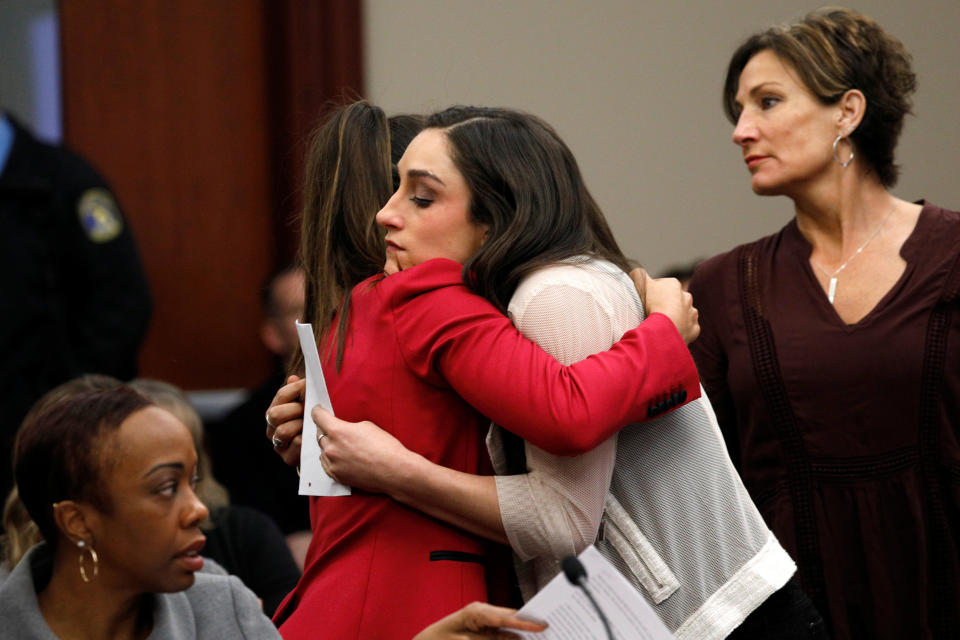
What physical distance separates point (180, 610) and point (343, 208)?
28.0 inches

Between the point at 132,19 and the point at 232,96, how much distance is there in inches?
16.5

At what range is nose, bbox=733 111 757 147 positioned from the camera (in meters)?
3.06

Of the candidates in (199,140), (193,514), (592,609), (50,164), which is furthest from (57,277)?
(592,609)

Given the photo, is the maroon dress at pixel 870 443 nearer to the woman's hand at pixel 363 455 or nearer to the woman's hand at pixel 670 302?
the woman's hand at pixel 670 302

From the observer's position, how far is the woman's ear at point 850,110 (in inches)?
120

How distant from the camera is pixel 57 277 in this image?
4289 mm

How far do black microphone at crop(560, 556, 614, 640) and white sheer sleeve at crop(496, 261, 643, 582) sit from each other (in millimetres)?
198

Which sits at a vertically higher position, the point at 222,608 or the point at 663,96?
the point at 663,96

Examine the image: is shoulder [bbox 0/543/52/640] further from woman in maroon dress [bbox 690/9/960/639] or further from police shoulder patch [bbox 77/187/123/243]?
police shoulder patch [bbox 77/187/123/243]

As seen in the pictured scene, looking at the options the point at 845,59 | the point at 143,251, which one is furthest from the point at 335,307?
the point at 143,251

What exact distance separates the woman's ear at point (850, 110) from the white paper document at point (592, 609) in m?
Answer: 1.47

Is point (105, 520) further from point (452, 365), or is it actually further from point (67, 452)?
point (452, 365)

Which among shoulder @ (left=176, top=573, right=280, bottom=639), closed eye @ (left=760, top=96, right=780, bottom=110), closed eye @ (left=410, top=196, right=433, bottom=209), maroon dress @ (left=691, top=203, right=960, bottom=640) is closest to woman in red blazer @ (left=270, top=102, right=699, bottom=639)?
closed eye @ (left=410, top=196, right=433, bottom=209)

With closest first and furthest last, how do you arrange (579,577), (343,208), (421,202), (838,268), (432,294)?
(579,577)
(432,294)
(421,202)
(343,208)
(838,268)
